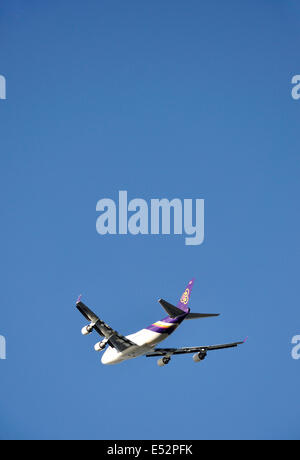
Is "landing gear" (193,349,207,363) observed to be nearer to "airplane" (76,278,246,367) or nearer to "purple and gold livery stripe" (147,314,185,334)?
"airplane" (76,278,246,367)

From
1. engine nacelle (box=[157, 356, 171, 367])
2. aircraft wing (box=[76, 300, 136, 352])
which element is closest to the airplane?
aircraft wing (box=[76, 300, 136, 352])

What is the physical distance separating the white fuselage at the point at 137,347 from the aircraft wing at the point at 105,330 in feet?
2.78

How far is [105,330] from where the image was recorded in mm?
82750

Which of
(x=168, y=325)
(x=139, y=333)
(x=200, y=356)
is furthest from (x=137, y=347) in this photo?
(x=200, y=356)

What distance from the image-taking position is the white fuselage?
81.6 meters

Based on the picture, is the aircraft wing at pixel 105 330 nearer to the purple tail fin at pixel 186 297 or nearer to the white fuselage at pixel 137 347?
the white fuselage at pixel 137 347

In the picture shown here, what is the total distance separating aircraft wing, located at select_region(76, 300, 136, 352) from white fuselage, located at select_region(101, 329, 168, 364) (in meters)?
0.85
